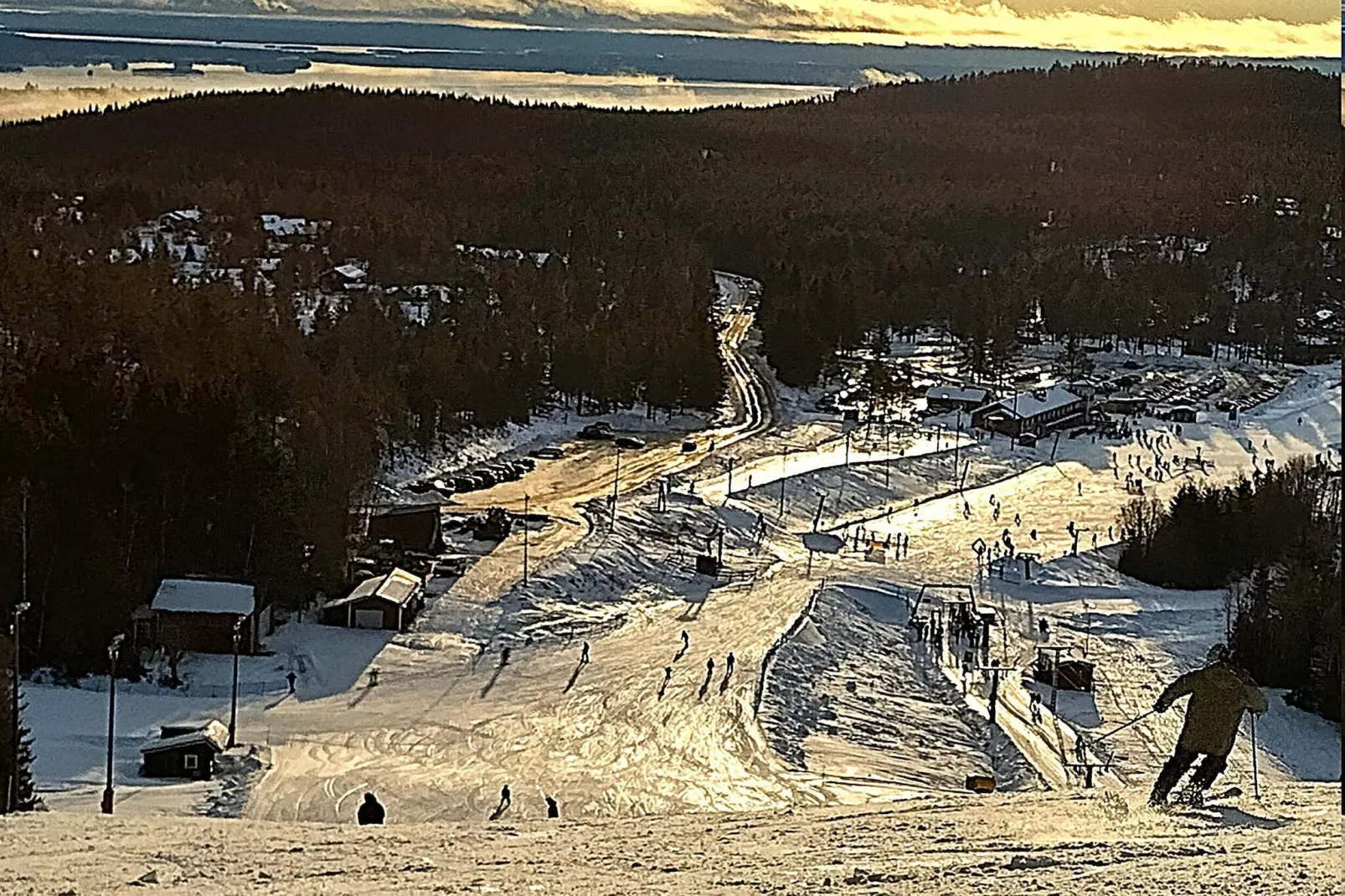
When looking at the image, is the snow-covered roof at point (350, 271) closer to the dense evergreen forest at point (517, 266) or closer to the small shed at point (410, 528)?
the dense evergreen forest at point (517, 266)

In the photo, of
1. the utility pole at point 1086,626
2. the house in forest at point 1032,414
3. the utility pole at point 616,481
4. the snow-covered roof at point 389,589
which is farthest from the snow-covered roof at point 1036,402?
the snow-covered roof at point 389,589

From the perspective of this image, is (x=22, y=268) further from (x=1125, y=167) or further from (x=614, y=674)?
(x=1125, y=167)

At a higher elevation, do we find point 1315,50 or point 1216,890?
point 1315,50

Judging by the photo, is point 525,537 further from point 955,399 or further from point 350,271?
point 350,271

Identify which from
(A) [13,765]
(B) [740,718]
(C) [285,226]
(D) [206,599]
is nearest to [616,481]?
(D) [206,599]

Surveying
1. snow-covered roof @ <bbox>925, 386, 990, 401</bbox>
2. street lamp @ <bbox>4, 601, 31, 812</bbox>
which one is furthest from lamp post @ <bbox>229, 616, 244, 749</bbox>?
snow-covered roof @ <bbox>925, 386, 990, 401</bbox>

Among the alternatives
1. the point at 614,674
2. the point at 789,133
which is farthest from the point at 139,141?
the point at 614,674
